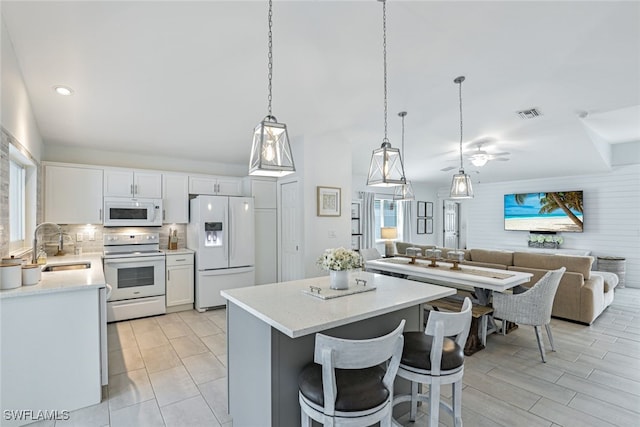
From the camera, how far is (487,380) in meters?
2.77

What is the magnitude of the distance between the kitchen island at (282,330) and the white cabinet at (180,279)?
2.98 metres

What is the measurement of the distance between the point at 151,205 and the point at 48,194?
1.23 meters

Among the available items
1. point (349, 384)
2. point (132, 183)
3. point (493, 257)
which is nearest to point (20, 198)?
point (132, 183)

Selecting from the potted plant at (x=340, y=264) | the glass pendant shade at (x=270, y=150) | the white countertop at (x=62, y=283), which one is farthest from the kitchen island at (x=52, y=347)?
the potted plant at (x=340, y=264)

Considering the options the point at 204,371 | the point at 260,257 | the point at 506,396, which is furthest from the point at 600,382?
the point at 260,257

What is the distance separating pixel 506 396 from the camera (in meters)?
2.53

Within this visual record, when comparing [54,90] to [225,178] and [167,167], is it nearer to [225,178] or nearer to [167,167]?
[167,167]

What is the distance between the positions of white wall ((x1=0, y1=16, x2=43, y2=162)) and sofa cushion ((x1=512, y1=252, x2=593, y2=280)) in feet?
18.8

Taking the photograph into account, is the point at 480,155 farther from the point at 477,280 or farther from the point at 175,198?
the point at 175,198

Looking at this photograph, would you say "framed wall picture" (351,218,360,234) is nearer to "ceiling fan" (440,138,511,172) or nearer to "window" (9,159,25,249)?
"ceiling fan" (440,138,511,172)

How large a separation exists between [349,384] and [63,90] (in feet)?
12.8

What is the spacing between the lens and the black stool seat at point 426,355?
181 centimetres

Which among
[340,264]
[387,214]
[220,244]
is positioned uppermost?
[387,214]

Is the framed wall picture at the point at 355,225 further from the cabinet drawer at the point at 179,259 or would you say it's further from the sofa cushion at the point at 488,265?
the cabinet drawer at the point at 179,259
